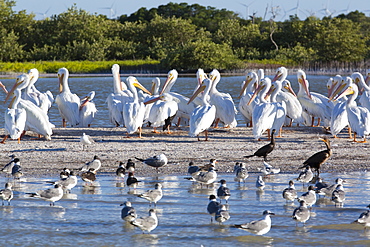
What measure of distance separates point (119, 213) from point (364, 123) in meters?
5.93

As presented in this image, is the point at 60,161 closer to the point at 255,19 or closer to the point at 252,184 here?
the point at 252,184

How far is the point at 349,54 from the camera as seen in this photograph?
54094 millimetres

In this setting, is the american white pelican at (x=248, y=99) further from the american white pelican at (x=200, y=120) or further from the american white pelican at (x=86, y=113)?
the american white pelican at (x=86, y=113)

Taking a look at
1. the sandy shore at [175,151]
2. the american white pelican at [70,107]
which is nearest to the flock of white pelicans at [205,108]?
the american white pelican at [70,107]

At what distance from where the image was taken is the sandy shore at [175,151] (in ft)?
31.0

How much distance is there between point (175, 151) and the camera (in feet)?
34.6

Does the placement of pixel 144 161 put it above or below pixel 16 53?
below

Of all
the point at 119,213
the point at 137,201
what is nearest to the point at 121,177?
the point at 137,201

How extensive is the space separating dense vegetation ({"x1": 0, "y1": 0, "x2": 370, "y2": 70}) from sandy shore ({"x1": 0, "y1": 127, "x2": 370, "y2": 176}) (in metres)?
36.3

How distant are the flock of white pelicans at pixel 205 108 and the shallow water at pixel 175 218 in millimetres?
2936

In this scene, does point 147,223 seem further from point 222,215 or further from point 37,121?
point 37,121

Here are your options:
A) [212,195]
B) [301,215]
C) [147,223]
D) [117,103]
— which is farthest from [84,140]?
[301,215]

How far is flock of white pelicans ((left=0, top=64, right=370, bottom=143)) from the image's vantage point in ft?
37.1

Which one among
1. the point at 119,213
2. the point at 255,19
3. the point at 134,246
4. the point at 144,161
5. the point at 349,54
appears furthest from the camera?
the point at 255,19
